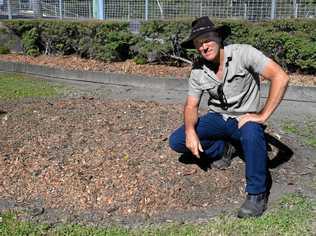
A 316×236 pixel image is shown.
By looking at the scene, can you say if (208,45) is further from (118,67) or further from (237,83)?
(118,67)

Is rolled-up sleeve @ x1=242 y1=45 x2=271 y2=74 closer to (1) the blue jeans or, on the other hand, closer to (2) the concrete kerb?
(1) the blue jeans

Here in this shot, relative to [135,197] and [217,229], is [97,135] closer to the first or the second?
[135,197]

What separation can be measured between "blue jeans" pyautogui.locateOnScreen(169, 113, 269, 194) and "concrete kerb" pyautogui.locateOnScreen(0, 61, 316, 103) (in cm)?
415

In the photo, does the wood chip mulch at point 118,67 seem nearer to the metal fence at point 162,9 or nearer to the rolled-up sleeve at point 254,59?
the metal fence at point 162,9

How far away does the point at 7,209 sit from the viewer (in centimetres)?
411

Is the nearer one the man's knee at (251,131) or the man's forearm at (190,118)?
the man's knee at (251,131)

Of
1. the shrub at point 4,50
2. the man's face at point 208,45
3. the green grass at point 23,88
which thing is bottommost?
the green grass at point 23,88

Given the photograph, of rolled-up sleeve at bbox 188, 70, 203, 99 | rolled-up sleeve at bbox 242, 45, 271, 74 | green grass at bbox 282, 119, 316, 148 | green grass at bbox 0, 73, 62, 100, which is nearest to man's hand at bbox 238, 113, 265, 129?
rolled-up sleeve at bbox 242, 45, 271, 74

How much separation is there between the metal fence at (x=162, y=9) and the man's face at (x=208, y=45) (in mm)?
6635

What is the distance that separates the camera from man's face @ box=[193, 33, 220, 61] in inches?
160

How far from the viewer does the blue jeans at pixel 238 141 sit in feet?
13.0

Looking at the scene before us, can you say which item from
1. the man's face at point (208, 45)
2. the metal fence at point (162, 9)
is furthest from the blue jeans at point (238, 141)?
the metal fence at point (162, 9)

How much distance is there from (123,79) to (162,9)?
10.1 ft

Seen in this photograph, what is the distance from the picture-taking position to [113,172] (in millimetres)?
4594
